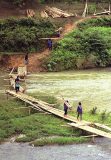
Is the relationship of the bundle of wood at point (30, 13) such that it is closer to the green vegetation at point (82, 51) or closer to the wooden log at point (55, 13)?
the wooden log at point (55, 13)

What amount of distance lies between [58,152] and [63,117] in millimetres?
4857

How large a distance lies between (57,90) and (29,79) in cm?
484

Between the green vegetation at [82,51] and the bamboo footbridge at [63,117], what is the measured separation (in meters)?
11.4

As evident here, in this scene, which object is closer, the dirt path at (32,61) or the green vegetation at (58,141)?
the green vegetation at (58,141)

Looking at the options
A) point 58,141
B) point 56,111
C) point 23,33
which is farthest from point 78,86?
point 58,141

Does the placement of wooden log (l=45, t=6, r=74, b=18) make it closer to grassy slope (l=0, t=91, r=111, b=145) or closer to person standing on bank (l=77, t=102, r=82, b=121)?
grassy slope (l=0, t=91, r=111, b=145)

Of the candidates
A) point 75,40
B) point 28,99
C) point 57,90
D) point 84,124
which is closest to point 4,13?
point 75,40

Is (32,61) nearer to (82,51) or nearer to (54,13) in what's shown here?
(82,51)

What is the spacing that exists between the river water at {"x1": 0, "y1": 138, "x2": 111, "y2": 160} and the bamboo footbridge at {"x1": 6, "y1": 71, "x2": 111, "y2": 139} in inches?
34.1

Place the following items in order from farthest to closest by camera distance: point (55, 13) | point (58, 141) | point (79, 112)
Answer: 1. point (55, 13)
2. point (79, 112)
3. point (58, 141)

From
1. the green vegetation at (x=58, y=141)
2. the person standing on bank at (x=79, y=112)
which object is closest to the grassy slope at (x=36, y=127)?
the green vegetation at (x=58, y=141)

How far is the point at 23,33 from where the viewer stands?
51719 mm

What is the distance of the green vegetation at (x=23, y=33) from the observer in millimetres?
51438

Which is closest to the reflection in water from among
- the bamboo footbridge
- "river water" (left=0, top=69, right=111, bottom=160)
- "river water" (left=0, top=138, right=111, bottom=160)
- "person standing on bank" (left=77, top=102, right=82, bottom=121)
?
"river water" (left=0, top=69, right=111, bottom=160)
